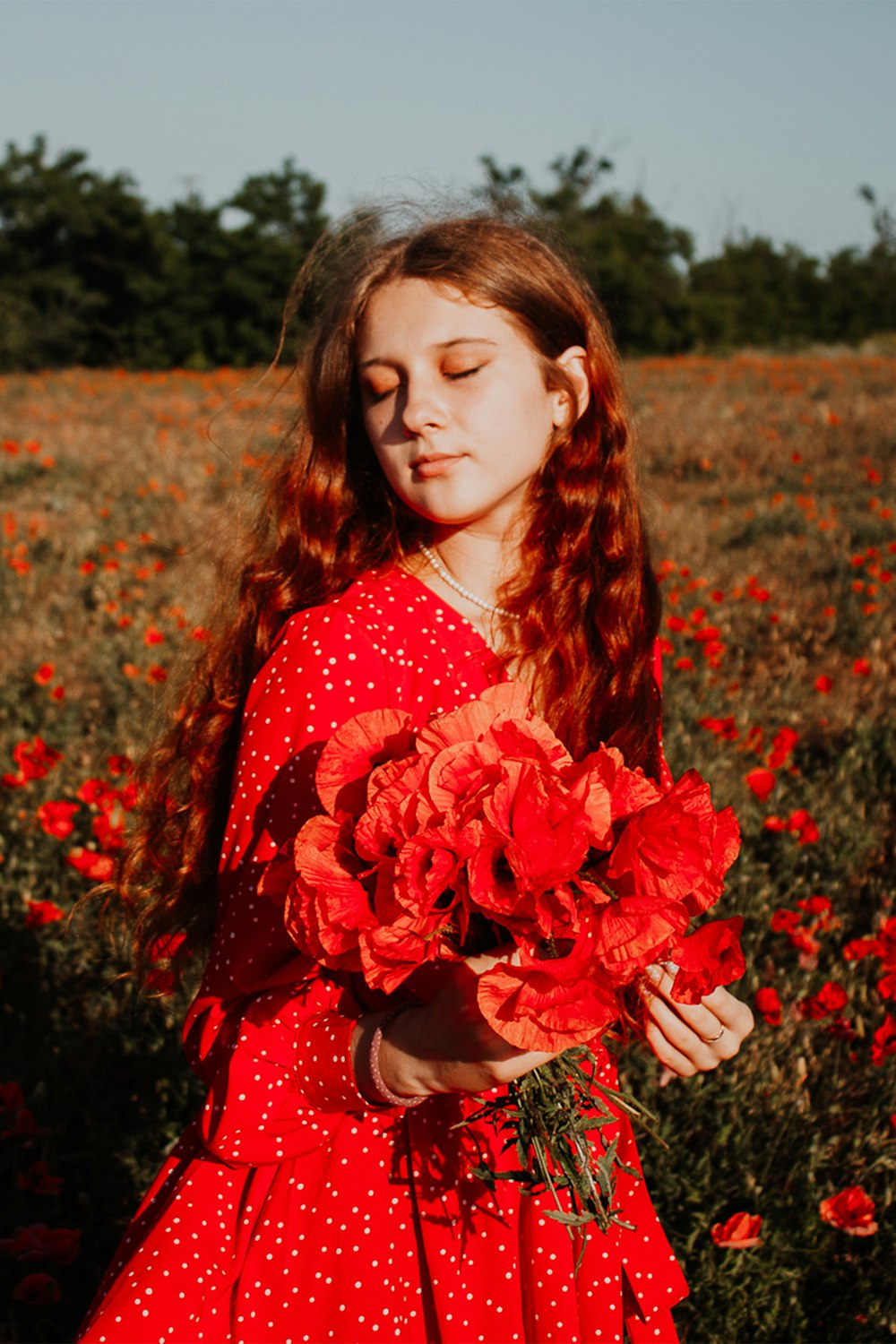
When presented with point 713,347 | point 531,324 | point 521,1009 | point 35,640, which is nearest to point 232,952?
point 521,1009

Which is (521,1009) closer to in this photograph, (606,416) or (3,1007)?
(606,416)

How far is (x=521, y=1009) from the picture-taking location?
3.55ft

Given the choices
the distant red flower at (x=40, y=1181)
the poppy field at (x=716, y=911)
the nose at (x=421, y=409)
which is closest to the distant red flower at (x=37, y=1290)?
the poppy field at (x=716, y=911)

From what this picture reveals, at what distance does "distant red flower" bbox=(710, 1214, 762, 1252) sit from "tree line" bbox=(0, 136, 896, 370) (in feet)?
95.2

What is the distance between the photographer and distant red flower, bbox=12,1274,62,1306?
6.96ft

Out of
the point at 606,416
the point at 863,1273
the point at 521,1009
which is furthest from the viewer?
the point at 863,1273

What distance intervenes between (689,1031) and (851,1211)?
0.90 metres

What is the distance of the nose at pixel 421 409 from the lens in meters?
1.66

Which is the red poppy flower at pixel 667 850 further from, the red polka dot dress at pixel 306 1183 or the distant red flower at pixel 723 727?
the distant red flower at pixel 723 727

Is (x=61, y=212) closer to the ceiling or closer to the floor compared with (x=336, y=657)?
closer to the ceiling

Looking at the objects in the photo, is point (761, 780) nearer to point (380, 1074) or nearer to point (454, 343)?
point (454, 343)

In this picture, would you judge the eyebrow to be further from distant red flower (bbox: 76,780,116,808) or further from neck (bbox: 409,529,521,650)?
distant red flower (bbox: 76,780,116,808)

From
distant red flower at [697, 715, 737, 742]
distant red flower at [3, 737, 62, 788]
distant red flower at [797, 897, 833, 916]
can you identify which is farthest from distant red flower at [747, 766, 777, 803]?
distant red flower at [3, 737, 62, 788]

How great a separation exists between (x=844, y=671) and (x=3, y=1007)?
3.50 meters
